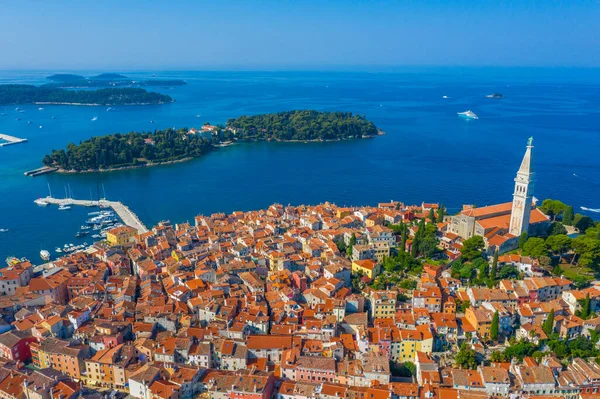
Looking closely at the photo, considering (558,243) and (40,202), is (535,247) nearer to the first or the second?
(558,243)

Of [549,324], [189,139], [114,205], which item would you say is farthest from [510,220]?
[189,139]

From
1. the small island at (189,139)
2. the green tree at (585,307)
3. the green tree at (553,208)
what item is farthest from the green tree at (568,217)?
the small island at (189,139)

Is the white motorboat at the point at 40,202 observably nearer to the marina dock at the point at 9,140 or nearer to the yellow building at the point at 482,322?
the marina dock at the point at 9,140

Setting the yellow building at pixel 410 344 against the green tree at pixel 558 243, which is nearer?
the yellow building at pixel 410 344

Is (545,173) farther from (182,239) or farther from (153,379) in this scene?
(153,379)

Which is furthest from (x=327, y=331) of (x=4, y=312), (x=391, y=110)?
(x=391, y=110)

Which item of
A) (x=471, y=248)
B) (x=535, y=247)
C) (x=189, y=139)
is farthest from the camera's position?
(x=189, y=139)

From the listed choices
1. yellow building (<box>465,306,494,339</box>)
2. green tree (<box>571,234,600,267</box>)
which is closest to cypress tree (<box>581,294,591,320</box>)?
green tree (<box>571,234,600,267</box>)
